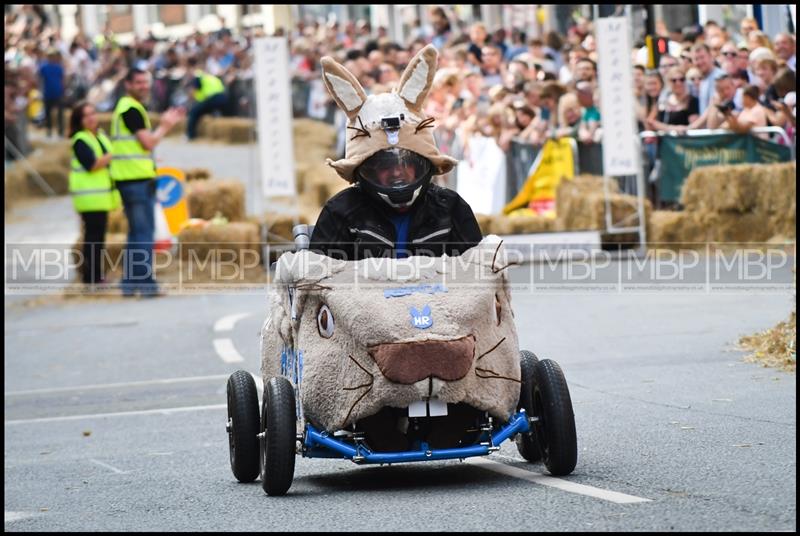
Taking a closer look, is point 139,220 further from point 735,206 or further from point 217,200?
point 735,206

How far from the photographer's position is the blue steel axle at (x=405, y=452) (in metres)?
7.56

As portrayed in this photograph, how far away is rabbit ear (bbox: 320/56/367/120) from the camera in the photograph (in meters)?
8.47

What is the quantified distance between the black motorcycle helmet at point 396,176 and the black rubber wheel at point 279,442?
3.92 feet

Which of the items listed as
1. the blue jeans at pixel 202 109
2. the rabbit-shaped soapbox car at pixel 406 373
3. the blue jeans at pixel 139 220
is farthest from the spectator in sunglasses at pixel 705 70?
the blue jeans at pixel 202 109

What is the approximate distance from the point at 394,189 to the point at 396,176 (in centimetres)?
9

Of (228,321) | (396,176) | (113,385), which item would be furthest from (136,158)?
(396,176)

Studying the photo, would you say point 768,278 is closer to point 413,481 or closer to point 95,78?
point 413,481

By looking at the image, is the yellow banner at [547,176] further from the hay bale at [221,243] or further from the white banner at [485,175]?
the hay bale at [221,243]

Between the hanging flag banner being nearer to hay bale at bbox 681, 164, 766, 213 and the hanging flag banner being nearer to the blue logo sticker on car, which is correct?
hay bale at bbox 681, 164, 766, 213

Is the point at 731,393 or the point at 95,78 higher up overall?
the point at 95,78

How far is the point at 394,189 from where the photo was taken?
831cm

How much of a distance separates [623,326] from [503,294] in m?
7.72

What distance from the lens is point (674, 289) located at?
18156 millimetres

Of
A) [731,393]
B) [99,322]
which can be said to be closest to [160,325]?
[99,322]
